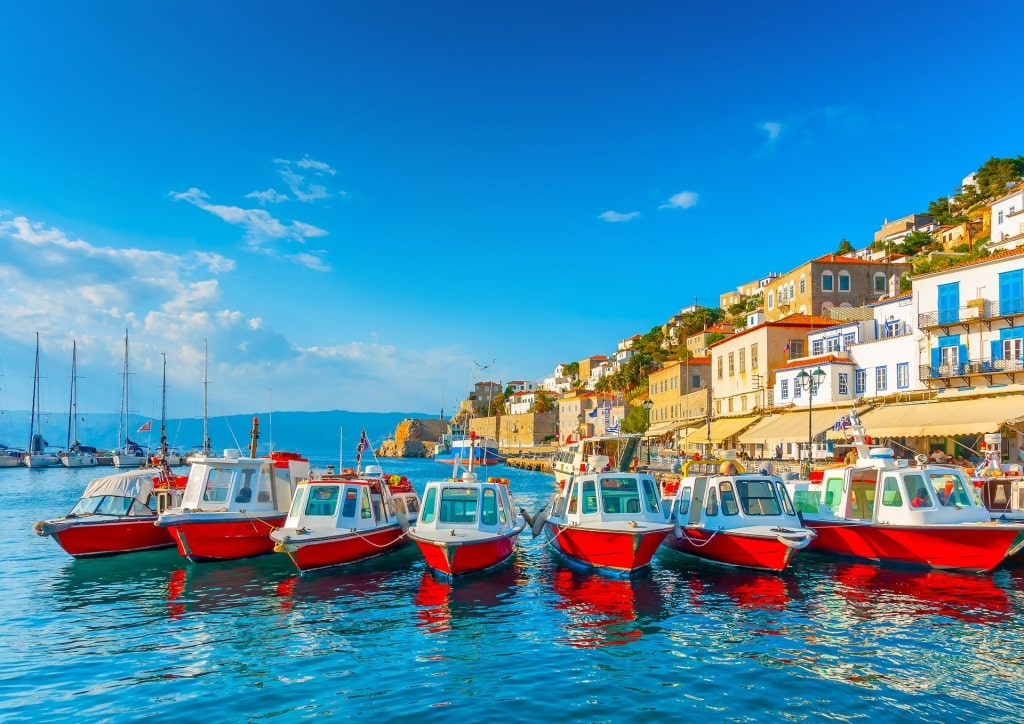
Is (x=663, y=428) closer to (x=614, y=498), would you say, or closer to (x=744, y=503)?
(x=744, y=503)

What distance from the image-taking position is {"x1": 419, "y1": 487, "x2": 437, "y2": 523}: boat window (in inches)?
854

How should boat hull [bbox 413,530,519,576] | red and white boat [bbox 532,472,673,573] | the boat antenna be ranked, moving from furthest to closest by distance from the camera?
the boat antenna → red and white boat [bbox 532,472,673,573] → boat hull [bbox 413,530,519,576]

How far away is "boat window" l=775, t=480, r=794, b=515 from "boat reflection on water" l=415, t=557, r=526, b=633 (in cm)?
832

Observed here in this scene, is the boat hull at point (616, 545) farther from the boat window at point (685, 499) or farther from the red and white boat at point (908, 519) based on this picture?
the red and white boat at point (908, 519)

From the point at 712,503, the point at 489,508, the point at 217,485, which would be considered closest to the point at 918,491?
the point at 712,503

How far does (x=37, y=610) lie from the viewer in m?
18.2

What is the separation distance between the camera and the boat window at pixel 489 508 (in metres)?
21.3

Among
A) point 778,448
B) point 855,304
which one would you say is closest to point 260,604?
point 778,448

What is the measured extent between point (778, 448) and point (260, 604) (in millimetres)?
43062

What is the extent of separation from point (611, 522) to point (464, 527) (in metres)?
4.43

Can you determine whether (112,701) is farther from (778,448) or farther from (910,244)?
(910,244)

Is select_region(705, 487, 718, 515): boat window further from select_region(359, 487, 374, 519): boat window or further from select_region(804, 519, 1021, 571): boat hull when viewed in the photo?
select_region(359, 487, 374, 519): boat window

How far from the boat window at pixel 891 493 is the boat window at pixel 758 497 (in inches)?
142

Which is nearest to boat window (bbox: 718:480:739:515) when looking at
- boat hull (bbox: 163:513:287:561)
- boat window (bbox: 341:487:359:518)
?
boat window (bbox: 341:487:359:518)
